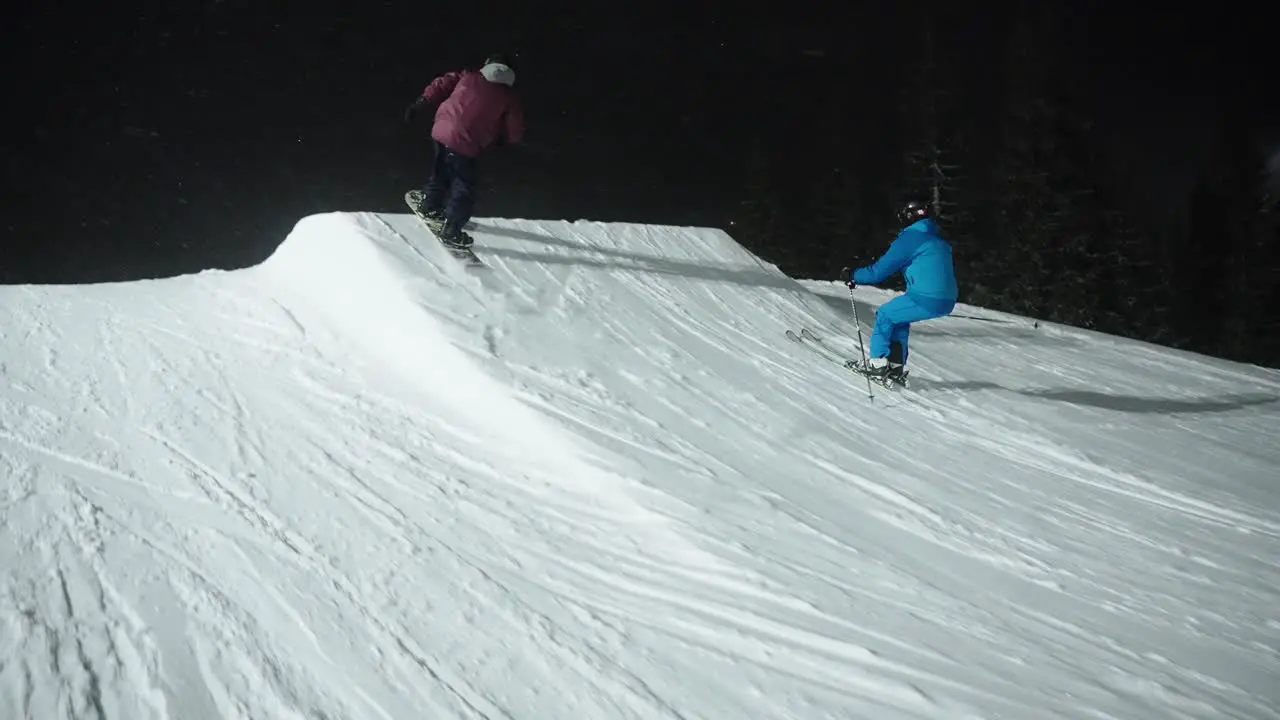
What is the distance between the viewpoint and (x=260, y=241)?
255ft

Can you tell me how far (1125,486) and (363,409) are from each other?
5109 millimetres

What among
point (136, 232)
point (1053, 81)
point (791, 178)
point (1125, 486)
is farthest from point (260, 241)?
point (1125, 486)

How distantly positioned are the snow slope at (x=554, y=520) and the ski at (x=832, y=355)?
0.16 meters

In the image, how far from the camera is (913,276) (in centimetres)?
713

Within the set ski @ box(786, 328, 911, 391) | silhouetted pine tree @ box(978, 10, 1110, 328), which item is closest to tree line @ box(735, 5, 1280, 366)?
silhouetted pine tree @ box(978, 10, 1110, 328)

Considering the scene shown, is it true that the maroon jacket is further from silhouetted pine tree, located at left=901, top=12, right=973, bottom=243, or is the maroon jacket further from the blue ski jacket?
silhouetted pine tree, located at left=901, top=12, right=973, bottom=243

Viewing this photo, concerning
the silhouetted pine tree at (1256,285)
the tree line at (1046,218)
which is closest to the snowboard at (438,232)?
the tree line at (1046,218)

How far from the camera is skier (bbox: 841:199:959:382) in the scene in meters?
7.05

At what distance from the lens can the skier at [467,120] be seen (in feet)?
25.1

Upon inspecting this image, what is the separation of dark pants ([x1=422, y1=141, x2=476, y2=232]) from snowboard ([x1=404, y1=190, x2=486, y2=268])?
0.10 m

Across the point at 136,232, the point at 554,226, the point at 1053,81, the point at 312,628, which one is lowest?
the point at 136,232

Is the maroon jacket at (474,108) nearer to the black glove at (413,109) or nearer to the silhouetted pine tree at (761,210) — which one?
the black glove at (413,109)

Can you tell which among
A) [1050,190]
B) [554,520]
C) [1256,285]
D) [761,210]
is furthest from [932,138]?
[554,520]

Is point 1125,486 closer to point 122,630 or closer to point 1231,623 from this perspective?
point 1231,623
